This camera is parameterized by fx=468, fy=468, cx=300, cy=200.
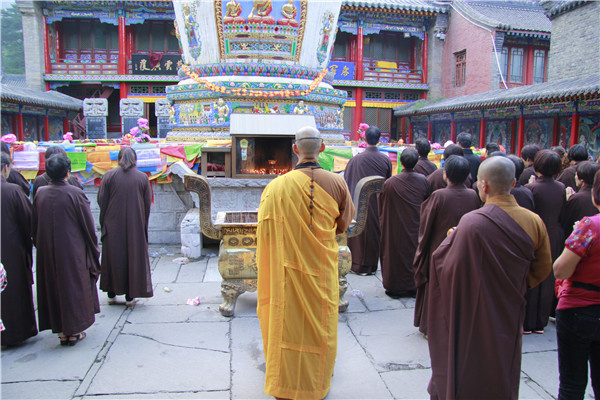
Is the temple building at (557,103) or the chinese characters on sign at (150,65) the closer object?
the temple building at (557,103)

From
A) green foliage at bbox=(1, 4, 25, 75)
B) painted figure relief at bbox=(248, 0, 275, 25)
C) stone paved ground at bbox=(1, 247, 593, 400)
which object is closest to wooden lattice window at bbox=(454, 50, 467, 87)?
painted figure relief at bbox=(248, 0, 275, 25)

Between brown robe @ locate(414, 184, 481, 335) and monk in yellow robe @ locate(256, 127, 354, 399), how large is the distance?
3.44ft

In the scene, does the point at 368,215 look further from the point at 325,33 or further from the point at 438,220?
the point at 325,33

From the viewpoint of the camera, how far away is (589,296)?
240cm

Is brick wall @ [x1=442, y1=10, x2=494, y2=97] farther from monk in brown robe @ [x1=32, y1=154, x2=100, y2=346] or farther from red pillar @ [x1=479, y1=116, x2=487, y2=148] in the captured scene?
monk in brown robe @ [x1=32, y1=154, x2=100, y2=346]

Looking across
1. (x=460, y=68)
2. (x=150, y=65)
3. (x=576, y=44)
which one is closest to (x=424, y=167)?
(x=576, y=44)

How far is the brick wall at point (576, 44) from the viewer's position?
13820mm

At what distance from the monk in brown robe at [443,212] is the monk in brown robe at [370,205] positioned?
6.02 feet

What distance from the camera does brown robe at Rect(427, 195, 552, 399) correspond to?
2221mm

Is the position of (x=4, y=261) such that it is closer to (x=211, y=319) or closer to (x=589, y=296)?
(x=211, y=319)

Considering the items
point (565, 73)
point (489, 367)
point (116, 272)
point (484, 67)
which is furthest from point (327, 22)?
point (484, 67)

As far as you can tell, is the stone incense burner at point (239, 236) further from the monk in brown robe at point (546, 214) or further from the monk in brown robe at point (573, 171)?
the monk in brown robe at point (573, 171)

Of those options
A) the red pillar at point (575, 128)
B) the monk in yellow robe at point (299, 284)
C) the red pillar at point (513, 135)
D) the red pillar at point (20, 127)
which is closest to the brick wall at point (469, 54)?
the red pillar at point (513, 135)

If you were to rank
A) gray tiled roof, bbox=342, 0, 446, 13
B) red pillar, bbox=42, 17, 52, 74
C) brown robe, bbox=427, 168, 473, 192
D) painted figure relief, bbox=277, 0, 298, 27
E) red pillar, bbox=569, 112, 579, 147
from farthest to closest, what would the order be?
1. red pillar, bbox=42, 17, 52, 74
2. gray tiled roof, bbox=342, 0, 446, 13
3. red pillar, bbox=569, 112, 579, 147
4. painted figure relief, bbox=277, 0, 298, 27
5. brown robe, bbox=427, 168, 473, 192
